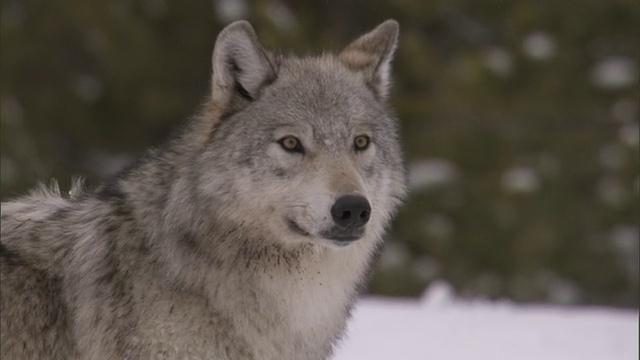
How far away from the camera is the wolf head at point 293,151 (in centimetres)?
497

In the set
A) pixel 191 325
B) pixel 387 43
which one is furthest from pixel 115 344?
pixel 387 43

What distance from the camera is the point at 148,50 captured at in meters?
18.3

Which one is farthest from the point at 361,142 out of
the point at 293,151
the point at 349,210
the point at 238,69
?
the point at 238,69

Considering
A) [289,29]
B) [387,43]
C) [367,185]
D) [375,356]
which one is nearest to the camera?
[367,185]

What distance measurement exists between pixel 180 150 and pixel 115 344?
3.00ft

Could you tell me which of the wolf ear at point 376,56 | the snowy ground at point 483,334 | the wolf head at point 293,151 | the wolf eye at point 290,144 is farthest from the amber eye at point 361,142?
the snowy ground at point 483,334

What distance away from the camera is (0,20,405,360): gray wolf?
4.90 m

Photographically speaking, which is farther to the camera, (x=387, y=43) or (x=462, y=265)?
(x=462, y=265)

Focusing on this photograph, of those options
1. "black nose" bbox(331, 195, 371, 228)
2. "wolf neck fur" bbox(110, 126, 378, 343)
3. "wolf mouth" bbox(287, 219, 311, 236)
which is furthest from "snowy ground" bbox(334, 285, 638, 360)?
"black nose" bbox(331, 195, 371, 228)

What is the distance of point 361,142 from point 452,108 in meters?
12.6

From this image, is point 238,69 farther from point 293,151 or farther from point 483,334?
point 483,334

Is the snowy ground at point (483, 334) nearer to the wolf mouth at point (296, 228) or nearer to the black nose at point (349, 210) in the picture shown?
the wolf mouth at point (296, 228)

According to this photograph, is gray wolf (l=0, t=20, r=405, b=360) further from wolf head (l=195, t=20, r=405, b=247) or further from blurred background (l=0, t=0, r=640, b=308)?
blurred background (l=0, t=0, r=640, b=308)

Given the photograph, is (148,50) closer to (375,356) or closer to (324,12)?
(324,12)
